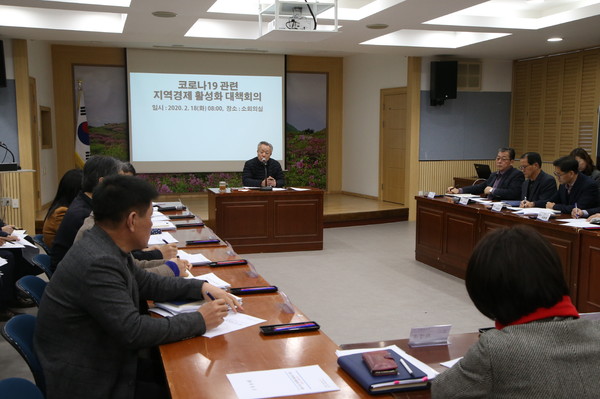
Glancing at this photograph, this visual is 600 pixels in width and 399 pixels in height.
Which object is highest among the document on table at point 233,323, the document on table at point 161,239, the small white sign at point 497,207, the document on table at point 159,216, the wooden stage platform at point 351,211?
the small white sign at point 497,207

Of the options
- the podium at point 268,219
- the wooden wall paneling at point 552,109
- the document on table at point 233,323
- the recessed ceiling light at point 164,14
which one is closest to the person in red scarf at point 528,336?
the document on table at point 233,323

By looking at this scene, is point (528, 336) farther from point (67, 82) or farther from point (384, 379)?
point (67, 82)

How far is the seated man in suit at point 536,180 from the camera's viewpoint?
5.56m

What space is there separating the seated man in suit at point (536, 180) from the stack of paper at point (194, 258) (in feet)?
11.9

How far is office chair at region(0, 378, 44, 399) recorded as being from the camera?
4.90 feet

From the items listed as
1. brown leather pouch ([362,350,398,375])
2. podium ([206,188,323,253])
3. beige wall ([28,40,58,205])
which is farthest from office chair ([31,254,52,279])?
beige wall ([28,40,58,205])

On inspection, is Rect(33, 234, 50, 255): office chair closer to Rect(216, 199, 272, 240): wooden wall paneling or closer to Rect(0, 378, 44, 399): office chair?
Rect(0, 378, 44, 399): office chair

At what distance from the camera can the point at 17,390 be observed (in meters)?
1.52

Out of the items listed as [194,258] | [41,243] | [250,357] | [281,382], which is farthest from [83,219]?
[281,382]

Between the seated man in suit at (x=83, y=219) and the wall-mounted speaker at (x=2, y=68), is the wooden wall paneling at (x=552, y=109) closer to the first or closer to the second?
the seated man in suit at (x=83, y=219)

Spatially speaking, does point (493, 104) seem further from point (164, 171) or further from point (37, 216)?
point (37, 216)

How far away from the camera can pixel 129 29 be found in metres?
6.90

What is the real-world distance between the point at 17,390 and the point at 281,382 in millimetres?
746

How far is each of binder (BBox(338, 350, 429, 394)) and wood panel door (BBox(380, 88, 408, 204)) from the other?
7879 millimetres
